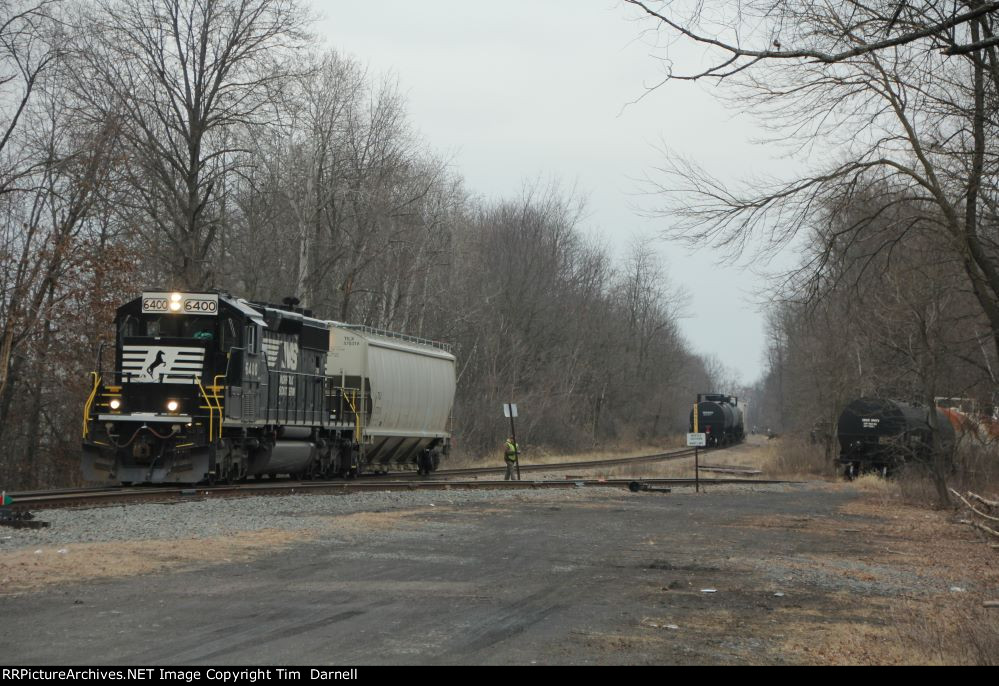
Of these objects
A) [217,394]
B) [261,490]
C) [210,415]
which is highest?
[217,394]

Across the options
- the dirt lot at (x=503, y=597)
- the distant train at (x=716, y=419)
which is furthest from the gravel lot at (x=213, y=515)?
the distant train at (x=716, y=419)

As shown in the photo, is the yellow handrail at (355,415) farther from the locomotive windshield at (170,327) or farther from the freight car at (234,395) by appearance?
the locomotive windshield at (170,327)

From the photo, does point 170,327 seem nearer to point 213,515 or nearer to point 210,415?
point 210,415

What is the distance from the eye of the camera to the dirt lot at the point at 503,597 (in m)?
7.47

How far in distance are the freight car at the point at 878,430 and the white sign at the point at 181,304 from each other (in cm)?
2116

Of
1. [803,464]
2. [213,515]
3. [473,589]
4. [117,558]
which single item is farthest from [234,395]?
[803,464]

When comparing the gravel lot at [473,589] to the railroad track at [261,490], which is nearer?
the gravel lot at [473,589]

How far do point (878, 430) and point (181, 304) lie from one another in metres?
23.2

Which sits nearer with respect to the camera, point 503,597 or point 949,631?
point 949,631

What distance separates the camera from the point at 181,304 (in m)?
20.9

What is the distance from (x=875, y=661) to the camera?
24.4 feet

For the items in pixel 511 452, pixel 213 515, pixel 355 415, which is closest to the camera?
pixel 213 515

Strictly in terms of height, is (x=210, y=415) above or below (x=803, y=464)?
above
